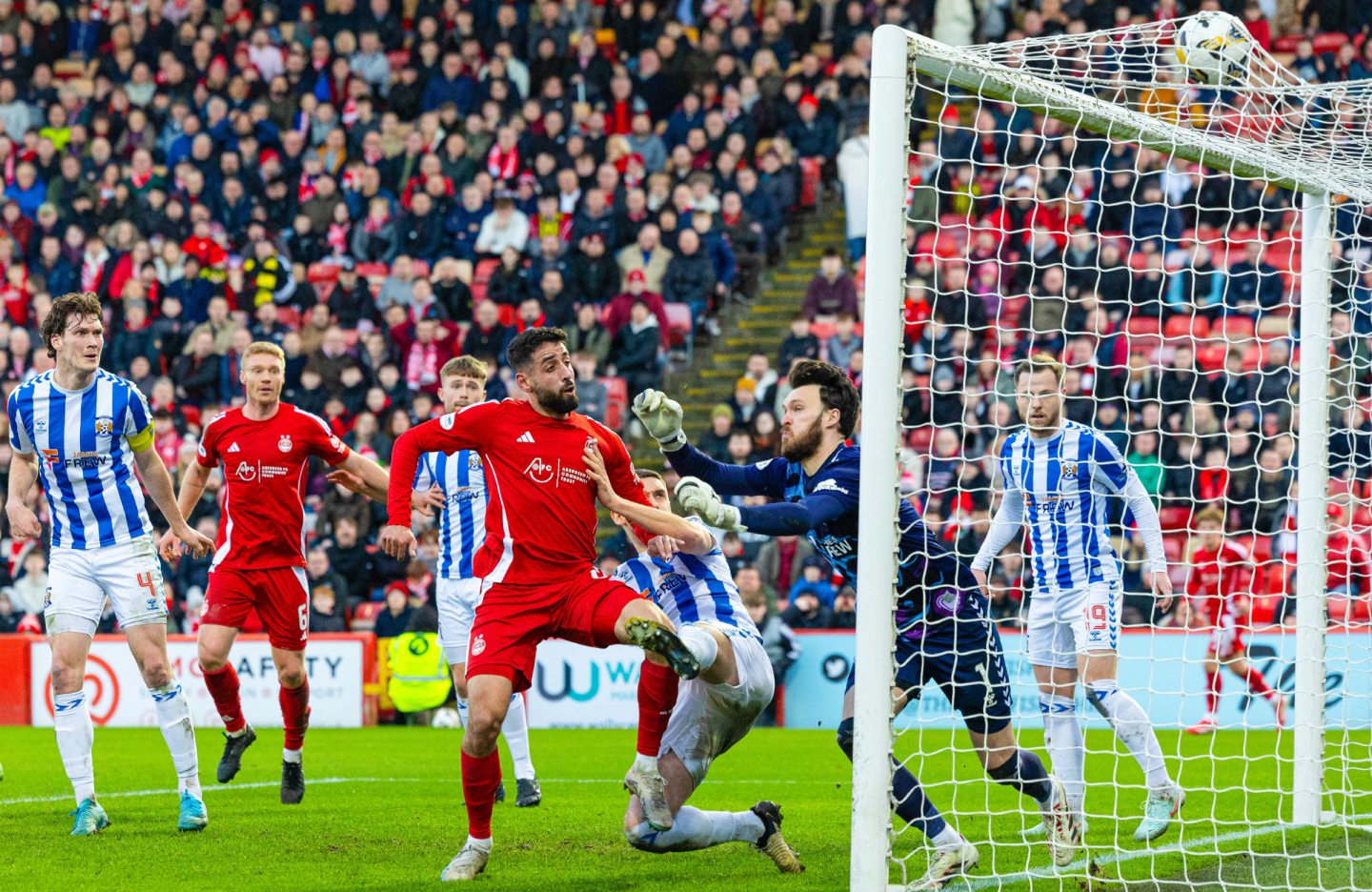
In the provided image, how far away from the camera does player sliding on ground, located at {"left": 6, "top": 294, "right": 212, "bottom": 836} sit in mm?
7906

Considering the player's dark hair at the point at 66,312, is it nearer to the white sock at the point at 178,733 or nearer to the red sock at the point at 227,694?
the white sock at the point at 178,733

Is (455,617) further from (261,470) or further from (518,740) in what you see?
(261,470)

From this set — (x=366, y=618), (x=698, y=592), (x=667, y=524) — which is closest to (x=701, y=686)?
(x=698, y=592)

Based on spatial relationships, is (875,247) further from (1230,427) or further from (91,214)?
(91,214)

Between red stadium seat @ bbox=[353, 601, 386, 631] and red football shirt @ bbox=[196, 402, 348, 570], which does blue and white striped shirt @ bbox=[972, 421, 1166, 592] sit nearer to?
red football shirt @ bbox=[196, 402, 348, 570]

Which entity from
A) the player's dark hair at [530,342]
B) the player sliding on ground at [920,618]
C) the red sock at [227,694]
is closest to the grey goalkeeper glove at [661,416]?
the player sliding on ground at [920,618]

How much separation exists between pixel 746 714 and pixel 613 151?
15.1 meters

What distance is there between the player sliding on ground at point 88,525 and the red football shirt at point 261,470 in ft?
2.79

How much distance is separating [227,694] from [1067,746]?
4576mm

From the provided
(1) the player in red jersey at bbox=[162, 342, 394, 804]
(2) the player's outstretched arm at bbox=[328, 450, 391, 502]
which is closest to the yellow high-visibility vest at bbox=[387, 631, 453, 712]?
(1) the player in red jersey at bbox=[162, 342, 394, 804]

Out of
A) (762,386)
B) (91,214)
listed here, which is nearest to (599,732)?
(762,386)

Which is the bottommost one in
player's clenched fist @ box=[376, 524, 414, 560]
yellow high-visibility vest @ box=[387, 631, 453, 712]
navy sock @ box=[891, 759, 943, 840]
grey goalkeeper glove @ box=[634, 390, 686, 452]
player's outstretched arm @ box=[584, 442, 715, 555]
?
yellow high-visibility vest @ box=[387, 631, 453, 712]

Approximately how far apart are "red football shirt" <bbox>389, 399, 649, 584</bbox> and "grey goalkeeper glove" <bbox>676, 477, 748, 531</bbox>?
1.33m

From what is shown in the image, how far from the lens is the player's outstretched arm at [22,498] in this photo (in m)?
7.77
